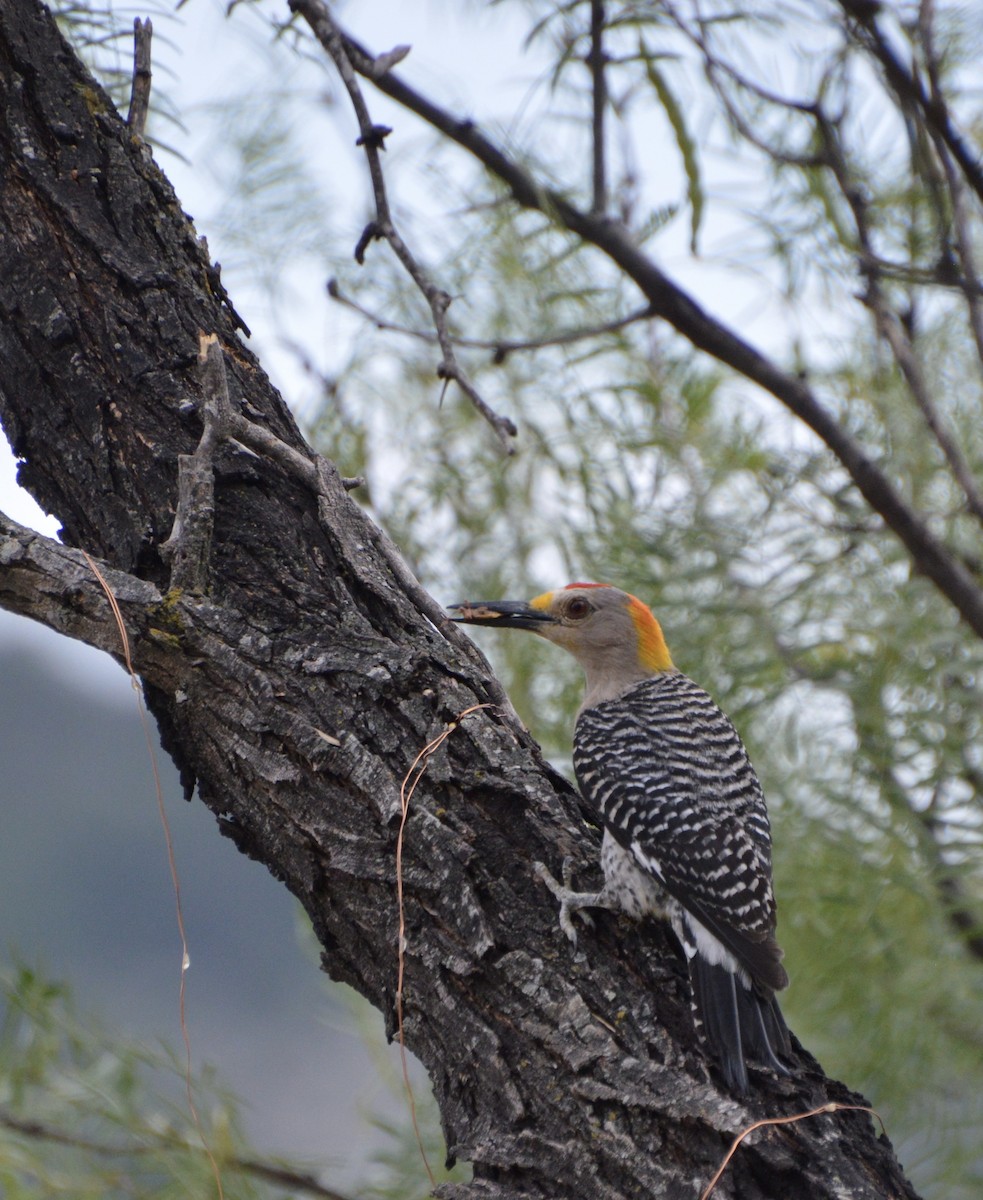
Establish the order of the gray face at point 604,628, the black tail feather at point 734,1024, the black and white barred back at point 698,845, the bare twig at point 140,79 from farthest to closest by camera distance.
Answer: the gray face at point 604,628, the bare twig at point 140,79, the black and white barred back at point 698,845, the black tail feather at point 734,1024

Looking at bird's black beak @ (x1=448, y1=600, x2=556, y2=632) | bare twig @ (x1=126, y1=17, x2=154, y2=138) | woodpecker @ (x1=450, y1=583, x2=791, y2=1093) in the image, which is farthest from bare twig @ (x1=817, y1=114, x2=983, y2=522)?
bare twig @ (x1=126, y1=17, x2=154, y2=138)

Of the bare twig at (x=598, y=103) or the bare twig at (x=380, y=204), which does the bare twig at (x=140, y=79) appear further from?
the bare twig at (x=598, y=103)

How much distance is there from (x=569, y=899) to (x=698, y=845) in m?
0.70

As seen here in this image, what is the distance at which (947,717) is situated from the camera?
326 cm

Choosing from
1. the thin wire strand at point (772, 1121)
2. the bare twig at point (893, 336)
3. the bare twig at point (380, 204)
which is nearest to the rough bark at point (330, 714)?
the thin wire strand at point (772, 1121)

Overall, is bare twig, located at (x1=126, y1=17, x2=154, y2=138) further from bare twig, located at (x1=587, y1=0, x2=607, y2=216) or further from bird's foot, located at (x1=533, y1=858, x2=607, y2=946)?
bird's foot, located at (x1=533, y1=858, x2=607, y2=946)

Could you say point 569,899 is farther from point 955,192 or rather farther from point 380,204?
point 955,192

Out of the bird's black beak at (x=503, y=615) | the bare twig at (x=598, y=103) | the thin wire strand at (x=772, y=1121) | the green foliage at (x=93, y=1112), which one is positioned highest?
the bare twig at (x=598, y=103)

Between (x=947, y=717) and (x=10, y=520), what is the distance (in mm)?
2560

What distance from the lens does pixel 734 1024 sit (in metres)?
1.64

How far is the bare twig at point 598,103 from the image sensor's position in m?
2.68

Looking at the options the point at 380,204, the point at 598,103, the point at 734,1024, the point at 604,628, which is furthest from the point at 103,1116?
the point at 598,103

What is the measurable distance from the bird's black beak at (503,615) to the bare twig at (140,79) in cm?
126

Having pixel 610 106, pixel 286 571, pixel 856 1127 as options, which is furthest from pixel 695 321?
pixel 856 1127
